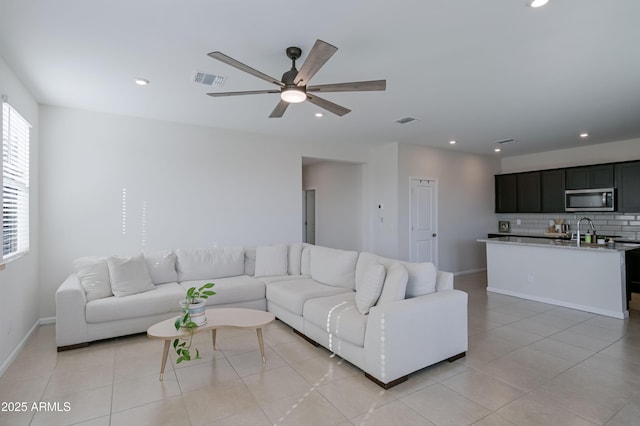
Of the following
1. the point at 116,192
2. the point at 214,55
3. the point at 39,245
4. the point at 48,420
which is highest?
the point at 214,55

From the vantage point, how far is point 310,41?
2627mm

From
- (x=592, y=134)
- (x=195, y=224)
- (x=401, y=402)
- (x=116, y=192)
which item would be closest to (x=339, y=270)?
(x=401, y=402)

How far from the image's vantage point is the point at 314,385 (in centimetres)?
267

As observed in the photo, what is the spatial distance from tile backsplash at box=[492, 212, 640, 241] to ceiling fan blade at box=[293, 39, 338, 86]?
700 centimetres

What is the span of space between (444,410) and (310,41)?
2953 mm

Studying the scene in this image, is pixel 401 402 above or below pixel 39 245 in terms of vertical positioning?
below

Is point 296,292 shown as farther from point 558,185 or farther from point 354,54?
point 558,185

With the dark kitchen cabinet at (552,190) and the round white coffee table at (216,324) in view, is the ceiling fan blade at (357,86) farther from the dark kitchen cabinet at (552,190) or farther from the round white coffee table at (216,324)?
the dark kitchen cabinet at (552,190)

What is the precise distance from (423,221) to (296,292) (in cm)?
389

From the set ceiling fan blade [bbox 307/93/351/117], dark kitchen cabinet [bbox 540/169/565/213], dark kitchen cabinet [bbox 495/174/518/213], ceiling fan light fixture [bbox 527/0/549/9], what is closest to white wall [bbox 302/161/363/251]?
dark kitchen cabinet [bbox 495/174/518/213]

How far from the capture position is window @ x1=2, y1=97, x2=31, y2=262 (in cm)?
306

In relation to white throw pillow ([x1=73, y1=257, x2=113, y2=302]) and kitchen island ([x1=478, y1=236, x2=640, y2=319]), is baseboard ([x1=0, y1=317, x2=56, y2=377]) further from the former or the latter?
kitchen island ([x1=478, y1=236, x2=640, y2=319])

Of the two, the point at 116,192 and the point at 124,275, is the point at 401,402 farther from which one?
the point at 116,192

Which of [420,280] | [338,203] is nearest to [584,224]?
[338,203]
